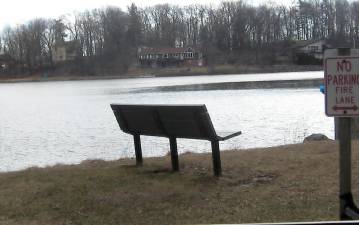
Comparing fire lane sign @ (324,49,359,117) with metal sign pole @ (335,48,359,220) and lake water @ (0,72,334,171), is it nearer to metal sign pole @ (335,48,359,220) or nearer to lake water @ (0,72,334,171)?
metal sign pole @ (335,48,359,220)

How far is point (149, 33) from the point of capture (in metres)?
150

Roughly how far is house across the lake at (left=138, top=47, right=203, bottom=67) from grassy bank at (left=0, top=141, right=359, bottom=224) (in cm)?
12088

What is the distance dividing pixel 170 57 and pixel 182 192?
12754 centimetres

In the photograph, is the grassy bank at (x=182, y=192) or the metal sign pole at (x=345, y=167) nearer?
the metal sign pole at (x=345, y=167)

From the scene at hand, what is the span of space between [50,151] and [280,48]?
110839 mm

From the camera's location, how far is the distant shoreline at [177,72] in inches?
4350

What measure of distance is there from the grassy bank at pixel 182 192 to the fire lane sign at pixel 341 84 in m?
1.30

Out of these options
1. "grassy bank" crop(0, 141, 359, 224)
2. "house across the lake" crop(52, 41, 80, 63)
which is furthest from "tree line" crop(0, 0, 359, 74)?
"grassy bank" crop(0, 141, 359, 224)

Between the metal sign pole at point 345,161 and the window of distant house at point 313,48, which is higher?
the metal sign pole at point 345,161

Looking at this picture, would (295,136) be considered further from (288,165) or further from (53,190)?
(53,190)

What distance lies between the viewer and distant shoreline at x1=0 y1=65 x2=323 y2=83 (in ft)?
363

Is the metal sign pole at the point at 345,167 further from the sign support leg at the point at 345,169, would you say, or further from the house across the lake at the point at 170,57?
the house across the lake at the point at 170,57

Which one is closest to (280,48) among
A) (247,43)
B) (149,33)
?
(247,43)

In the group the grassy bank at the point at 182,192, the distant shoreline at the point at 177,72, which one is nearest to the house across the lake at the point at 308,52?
the distant shoreline at the point at 177,72
